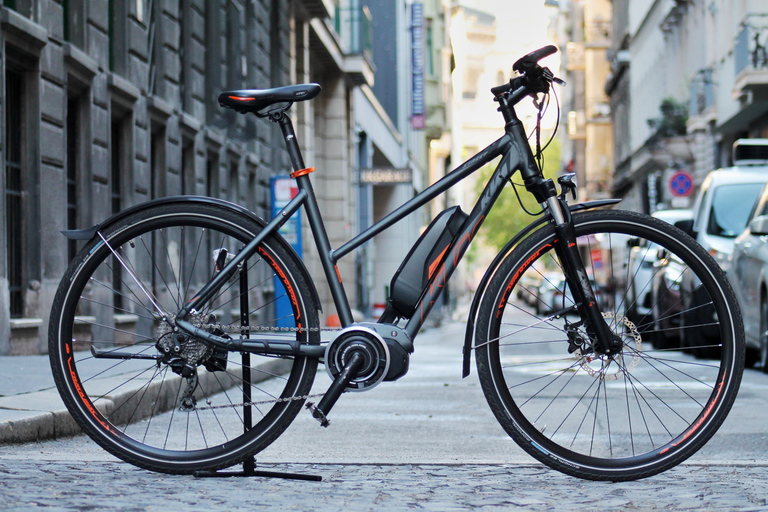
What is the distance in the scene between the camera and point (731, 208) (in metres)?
14.0

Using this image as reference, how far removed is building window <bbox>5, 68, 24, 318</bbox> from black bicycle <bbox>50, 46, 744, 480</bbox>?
7.35 meters

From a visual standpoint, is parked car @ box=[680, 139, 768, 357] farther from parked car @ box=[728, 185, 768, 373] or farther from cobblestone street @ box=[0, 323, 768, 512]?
cobblestone street @ box=[0, 323, 768, 512]

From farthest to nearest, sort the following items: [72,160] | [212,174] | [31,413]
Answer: [212,174]
[72,160]
[31,413]

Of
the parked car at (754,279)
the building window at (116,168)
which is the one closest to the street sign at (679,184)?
the parked car at (754,279)

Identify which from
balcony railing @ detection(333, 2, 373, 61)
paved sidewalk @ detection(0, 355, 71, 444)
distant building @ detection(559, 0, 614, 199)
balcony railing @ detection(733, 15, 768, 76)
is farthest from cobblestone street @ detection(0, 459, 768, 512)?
distant building @ detection(559, 0, 614, 199)

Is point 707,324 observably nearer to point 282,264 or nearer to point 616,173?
point 282,264

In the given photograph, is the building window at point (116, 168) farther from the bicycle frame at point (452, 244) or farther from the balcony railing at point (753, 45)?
the balcony railing at point (753, 45)

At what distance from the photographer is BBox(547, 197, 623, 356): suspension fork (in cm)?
432

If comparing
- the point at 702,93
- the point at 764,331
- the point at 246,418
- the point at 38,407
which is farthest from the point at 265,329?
the point at 702,93

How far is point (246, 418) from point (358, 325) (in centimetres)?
50

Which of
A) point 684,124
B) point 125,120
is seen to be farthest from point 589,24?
point 125,120

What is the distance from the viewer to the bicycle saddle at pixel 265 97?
431 cm

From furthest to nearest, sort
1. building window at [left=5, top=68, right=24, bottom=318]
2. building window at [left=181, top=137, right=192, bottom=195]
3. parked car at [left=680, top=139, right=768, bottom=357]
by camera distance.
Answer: building window at [left=181, top=137, right=192, bottom=195]
parked car at [left=680, top=139, right=768, bottom=357]
building window at [left=5, top=68, right=24, bottom=318]

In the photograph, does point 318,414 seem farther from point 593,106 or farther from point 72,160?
point 593,106
